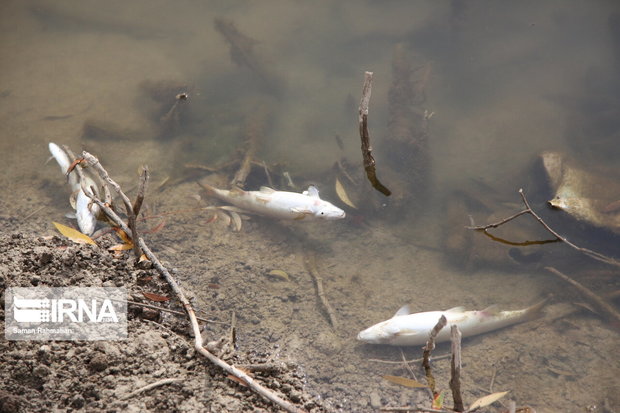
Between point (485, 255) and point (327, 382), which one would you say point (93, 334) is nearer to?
point (327, 382)

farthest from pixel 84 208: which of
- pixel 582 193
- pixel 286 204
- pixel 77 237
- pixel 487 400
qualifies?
pixel 582 193

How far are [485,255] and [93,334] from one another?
4.51m

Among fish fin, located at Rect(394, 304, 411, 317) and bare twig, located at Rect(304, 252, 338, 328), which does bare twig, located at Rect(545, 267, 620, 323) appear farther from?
bare twig, located at Rect(304, 252, 338, 328)

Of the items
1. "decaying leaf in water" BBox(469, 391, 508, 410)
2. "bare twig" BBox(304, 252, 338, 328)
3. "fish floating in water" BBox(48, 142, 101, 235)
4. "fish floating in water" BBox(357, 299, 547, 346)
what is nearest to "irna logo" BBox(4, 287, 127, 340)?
"fish floating in water" BBox(48, 142, 101, 235)

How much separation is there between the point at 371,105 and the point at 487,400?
5.48 metres

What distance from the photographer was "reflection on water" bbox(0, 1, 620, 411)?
197 inches

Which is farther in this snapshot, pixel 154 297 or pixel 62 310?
pixel 154 297

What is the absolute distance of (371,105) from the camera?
7.55 m

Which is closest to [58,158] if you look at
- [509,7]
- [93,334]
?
[93,334]

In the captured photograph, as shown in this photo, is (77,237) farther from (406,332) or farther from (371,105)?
(371,105)

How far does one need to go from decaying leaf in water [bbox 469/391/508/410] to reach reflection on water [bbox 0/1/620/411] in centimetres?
32

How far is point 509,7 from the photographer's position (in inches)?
375

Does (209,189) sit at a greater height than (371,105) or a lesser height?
lesser

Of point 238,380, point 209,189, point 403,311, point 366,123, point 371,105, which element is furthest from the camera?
point 371,105
